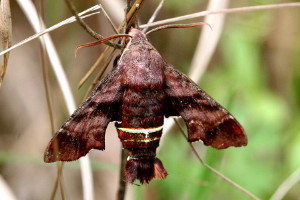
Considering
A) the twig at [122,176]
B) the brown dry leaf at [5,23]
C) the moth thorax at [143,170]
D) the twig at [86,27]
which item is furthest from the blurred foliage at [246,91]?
the twig at [86,27]

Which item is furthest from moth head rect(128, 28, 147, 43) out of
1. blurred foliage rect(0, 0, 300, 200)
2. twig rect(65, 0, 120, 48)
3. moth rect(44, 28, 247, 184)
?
blurred foliage rect(0, 0, 300, 200)

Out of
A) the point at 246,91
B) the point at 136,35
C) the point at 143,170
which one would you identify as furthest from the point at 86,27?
the point at 246,91

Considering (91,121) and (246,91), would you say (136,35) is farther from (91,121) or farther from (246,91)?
(246,91)

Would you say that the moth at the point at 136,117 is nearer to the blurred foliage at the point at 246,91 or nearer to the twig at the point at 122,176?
the twig at the point at 122,176

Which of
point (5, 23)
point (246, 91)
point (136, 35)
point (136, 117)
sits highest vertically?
point (5, 23)

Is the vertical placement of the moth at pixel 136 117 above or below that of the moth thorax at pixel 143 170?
above

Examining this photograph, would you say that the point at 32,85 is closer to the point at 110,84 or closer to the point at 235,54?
the point at 235,54
